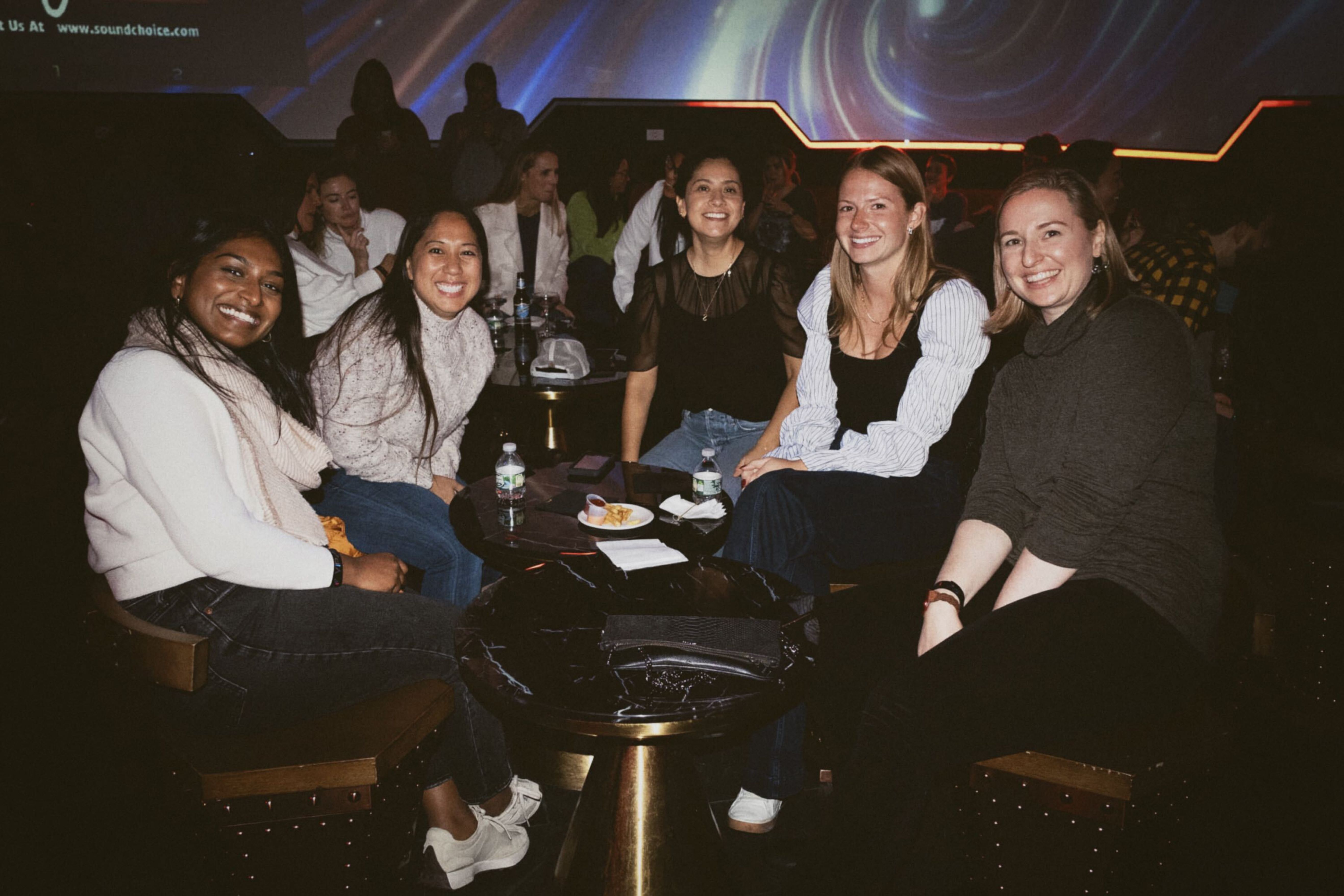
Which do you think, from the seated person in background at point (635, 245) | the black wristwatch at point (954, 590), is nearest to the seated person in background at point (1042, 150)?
the seated person in background at point (635, 245)

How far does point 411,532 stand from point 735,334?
1.29 metres

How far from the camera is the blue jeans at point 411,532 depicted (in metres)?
2.36

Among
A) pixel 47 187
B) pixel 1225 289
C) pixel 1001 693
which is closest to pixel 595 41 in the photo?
pixel 47 187

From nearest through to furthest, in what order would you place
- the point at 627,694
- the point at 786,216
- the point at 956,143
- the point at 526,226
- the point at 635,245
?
the point at 627,694 → the point at 635,245 → the point at 526,226 → the point at 786,216 → the point at 956,143

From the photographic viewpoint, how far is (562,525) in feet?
6.87

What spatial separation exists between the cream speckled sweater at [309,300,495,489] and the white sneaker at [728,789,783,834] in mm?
1308

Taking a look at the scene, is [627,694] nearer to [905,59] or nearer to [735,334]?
[735,334]

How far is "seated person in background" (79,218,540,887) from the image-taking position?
152cm

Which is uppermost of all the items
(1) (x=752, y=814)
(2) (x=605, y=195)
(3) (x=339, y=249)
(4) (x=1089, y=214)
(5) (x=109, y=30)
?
(5) (x=109, y=30)

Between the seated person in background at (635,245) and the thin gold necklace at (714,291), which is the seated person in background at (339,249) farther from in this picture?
the thin gold necklace at (714,291)

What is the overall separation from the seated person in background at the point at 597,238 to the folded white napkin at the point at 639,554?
3311 mm

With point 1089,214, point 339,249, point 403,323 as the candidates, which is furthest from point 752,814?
point 339,249

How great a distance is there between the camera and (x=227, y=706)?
152cm

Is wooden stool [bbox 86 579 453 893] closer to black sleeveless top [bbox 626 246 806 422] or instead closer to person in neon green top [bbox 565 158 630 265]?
black sleeveless top [bbox 626 246 806 422]
